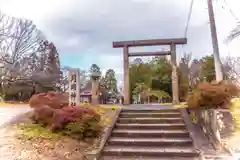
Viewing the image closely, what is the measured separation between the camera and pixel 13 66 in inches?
866

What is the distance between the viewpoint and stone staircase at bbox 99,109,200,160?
6.35 m

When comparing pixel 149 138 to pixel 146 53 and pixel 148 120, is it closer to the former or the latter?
pixel 148 120

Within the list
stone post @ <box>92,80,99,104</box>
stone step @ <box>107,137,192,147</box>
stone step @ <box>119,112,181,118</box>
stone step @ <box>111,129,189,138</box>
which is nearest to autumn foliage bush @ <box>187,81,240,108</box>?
stone step @ <box>111,129,189,138</box>

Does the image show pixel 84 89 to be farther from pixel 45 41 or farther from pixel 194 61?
pixel 194 61

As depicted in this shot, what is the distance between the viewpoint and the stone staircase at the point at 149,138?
635 centimetres

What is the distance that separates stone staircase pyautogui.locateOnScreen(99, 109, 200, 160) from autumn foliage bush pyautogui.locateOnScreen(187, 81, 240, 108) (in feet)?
2.87

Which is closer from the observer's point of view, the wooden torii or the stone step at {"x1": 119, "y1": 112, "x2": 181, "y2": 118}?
the stone step at {"x1": 119, "y1": 112, "x2": 181, "y2": 118}

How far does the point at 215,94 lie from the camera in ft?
23.8

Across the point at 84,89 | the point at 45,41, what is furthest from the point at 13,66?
the point at 84,89

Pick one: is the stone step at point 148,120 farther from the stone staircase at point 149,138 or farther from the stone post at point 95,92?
the stone post at point 95,92

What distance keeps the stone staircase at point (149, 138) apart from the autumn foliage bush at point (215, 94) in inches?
34.4

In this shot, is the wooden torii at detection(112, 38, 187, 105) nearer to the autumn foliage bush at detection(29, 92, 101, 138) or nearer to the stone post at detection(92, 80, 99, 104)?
the stone post at detection(92, 80, 99, 104)

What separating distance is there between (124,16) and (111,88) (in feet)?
59.7

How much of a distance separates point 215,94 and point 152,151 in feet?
7.34
